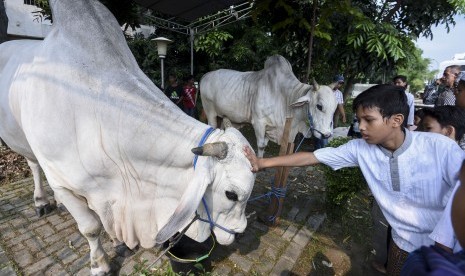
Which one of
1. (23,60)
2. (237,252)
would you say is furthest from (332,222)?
(23,60)

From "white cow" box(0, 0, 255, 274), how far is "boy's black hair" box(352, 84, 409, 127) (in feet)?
2.62

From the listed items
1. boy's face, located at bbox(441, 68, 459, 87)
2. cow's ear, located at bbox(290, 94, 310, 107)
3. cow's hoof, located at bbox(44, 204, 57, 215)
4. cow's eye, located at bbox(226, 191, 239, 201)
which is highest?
boy's face, located at bbox(441, 68, 459, 87)

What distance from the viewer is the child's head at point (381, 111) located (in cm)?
167

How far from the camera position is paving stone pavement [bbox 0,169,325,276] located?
254 centimetres

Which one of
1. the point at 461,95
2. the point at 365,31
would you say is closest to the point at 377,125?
the point at 461,95

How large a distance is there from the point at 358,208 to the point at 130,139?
327 cm

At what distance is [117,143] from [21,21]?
13.9m

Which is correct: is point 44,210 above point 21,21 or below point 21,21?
below

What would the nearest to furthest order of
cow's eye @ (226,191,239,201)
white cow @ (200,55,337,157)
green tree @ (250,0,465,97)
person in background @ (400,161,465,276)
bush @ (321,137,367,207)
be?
person in background @ (400,161,465,276) → cow's eye @ (226,191,239,201) → bush @ (321,137,367,207) → white cow @ (200,55,337,157) → green tree @ (250,0,465,97)

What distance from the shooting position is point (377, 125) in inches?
66.5

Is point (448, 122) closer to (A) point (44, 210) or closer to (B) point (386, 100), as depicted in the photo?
(B) point (386, 100)

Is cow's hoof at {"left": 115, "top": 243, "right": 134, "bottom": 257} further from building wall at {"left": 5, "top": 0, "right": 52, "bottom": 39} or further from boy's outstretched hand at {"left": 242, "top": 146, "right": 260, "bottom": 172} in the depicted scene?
building wall at {"left": 5, "top": 0, "right": 52, "bottom": 39}

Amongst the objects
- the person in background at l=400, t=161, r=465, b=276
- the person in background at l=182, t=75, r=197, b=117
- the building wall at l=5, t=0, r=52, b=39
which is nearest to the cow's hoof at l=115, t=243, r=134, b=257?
the person in background at l=400, t=161, r=465, b=276

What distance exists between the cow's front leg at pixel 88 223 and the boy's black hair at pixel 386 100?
2.16 metres
